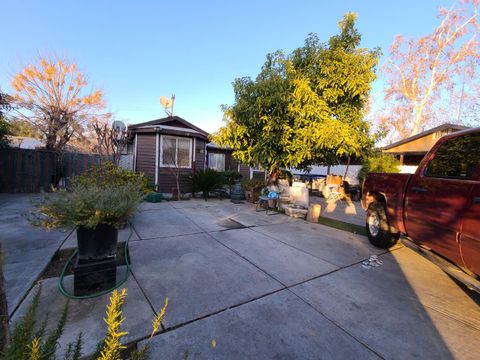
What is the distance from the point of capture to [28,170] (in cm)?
921

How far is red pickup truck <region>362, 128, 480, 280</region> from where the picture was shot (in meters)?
2.32

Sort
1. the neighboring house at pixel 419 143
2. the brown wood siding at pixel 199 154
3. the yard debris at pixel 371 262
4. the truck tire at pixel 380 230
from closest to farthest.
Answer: the yard debris at pixel 371 262, the truck tire at pixel 380 230, the brown wood siding at pixel 199 154, the neighboring house at pixel 419 143

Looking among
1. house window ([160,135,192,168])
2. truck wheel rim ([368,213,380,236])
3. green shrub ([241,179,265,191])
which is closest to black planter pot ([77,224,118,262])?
truck wheel rim ([368,213,380,236])

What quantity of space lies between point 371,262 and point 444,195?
5.42 ft

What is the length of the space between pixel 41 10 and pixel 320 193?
16.7 meters

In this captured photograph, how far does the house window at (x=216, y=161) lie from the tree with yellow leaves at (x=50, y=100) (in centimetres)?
829

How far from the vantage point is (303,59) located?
23.3 feet

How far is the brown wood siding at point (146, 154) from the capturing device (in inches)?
408

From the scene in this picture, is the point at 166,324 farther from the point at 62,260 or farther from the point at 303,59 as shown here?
the point at 303,59

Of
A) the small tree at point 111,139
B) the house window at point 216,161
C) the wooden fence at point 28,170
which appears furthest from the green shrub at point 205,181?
the house window at point 216,161

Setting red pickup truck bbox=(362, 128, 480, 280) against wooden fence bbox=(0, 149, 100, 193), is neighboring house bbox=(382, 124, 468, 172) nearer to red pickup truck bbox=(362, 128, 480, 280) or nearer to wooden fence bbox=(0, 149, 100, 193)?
red pickup truck bbox=(362, 128, 480, 280)

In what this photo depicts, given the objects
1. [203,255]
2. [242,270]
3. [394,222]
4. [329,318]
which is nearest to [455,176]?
[394,222]

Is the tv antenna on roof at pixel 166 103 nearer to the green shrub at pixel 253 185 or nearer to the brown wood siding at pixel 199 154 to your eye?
the brown wood siding at pixel 199 154

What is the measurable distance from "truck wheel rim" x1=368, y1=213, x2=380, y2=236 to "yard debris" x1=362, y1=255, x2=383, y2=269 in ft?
2.50
